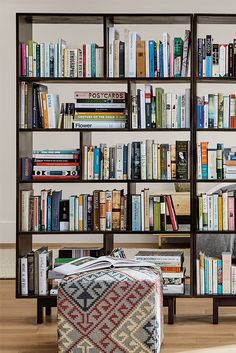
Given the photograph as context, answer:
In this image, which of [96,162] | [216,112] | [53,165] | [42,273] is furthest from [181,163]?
[42,273]

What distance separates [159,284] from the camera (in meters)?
4.52

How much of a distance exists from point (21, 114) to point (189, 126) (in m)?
1.11

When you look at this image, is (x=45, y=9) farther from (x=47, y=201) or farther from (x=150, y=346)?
(x=150, y=346)

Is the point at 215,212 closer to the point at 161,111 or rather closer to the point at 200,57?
the point at 161,111

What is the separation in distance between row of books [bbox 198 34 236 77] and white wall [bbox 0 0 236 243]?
4273 millimetres

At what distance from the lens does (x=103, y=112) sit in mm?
5215

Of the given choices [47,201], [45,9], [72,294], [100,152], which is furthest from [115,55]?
[45,9]

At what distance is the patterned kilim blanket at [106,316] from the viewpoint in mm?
4219

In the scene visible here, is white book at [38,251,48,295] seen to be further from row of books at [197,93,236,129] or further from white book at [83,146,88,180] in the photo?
row of books at [197,93,236,129]

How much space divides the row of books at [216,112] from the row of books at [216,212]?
459 mm

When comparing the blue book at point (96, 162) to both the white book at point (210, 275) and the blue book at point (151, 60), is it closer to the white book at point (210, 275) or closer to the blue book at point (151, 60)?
the blue book at point (151, 60)

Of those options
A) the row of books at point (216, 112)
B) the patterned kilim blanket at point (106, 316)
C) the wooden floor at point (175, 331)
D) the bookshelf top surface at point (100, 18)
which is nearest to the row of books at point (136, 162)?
the row of books at point (216, 112)

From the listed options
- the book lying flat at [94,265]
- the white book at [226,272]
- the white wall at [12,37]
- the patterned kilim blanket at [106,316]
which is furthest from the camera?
the white wall at [12,37]

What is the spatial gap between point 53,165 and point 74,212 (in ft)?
1.12
